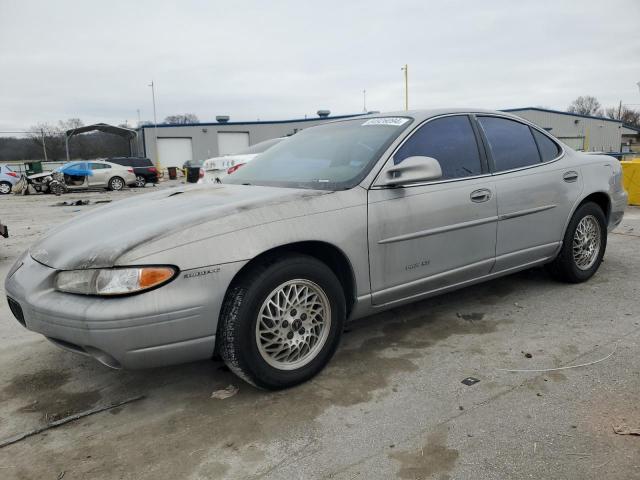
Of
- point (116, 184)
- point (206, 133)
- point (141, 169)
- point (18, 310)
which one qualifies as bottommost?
point (18, 310)

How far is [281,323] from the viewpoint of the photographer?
2.60 m

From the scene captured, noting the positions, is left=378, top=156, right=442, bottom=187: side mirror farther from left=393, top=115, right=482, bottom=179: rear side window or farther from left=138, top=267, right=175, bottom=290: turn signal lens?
left=138, top=267, right=175, bottom=290: turn signal lens

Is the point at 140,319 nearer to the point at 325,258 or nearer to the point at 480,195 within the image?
the point at 325,258

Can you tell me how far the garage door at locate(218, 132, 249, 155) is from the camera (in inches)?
1592

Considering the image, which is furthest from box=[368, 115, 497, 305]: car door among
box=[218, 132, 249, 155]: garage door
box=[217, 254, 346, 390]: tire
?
box=[218, 132, 249, 155]: garage door

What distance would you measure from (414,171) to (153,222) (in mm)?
1469

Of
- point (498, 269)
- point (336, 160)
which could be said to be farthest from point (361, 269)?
point (498, 269)

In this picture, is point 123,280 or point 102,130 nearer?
point 123,280

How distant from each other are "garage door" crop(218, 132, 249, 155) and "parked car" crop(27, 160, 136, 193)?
1843cm

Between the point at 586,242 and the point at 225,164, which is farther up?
the point at 225,164

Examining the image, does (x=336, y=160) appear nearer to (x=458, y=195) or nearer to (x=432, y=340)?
(x=458, y=195)

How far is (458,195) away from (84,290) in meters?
2.28

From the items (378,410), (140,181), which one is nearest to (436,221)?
(378,410)

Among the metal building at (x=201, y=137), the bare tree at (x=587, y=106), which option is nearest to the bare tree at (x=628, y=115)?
the bare tree at (x=587, y=106)
